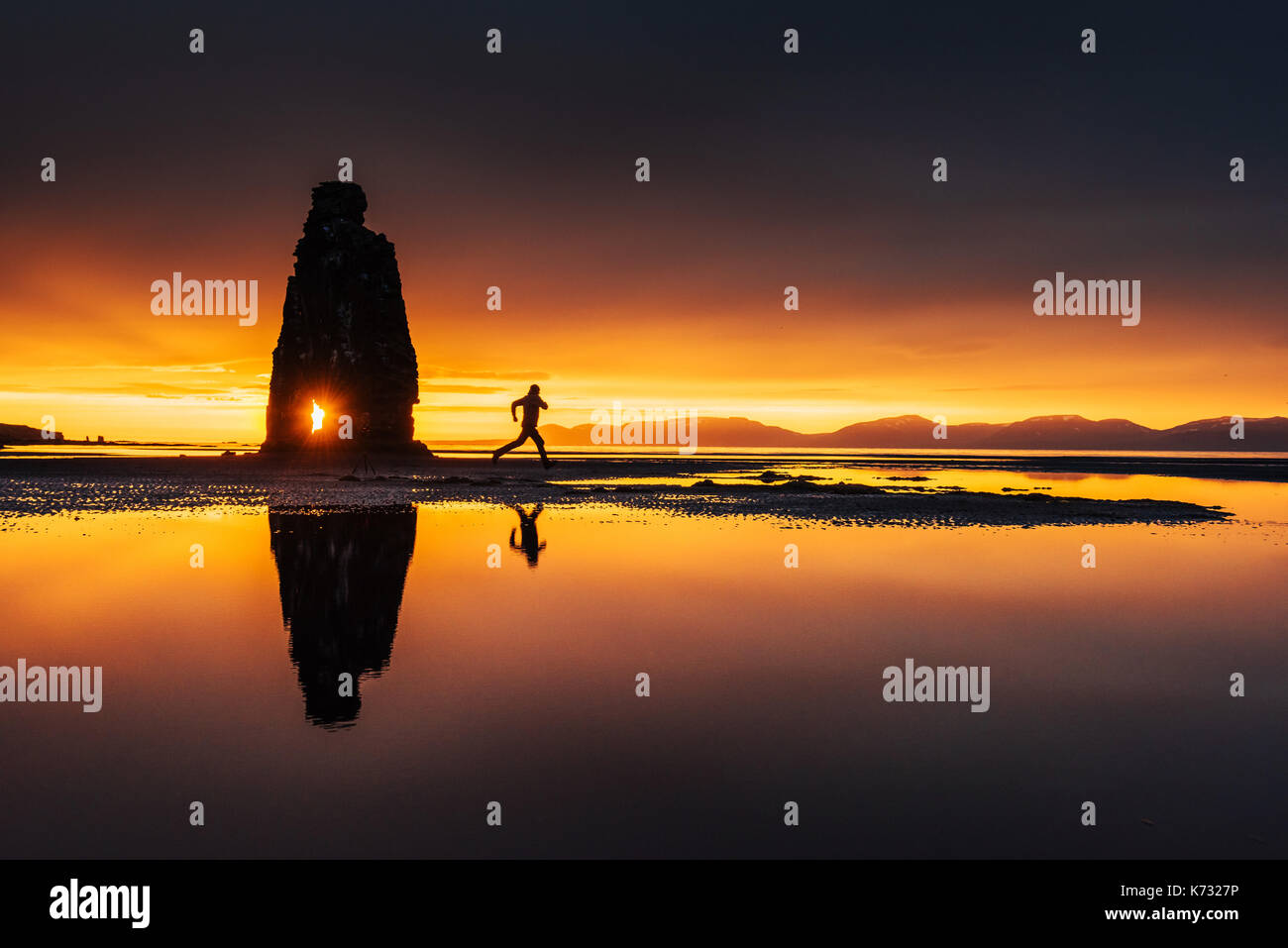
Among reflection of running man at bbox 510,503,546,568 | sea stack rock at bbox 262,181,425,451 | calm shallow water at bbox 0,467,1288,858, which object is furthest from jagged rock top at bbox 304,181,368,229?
calm shallow water at bbox 0,467,1288,858

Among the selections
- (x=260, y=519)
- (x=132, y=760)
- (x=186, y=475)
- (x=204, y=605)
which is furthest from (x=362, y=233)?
(x=132, y=760)

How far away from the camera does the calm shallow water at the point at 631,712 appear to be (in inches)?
153

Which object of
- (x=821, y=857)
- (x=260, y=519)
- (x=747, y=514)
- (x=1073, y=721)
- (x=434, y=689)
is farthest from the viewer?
(x=747, y=514)

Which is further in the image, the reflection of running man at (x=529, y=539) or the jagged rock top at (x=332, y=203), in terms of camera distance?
the jagged rock top at (x=332, y=203)

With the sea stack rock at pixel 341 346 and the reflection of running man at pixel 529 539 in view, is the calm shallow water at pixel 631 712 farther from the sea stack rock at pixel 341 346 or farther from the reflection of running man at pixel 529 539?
the sea stack rock at pixel 341 346

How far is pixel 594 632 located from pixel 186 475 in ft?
121

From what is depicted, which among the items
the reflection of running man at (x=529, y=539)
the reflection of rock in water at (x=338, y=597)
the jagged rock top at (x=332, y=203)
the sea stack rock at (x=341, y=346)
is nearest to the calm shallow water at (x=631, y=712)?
the reflection of rock in water at (x=338, y=597)

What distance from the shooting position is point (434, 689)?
6.00m

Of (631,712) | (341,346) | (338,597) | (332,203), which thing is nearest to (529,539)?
(338,597)

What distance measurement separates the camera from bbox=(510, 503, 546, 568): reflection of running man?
13315 mm

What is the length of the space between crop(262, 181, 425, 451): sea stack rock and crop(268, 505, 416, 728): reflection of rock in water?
4535 centimetres

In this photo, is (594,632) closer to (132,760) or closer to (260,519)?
(132,760)

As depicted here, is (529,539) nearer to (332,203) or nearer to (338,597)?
(338,597)

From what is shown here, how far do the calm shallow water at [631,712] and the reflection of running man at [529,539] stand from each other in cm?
108
